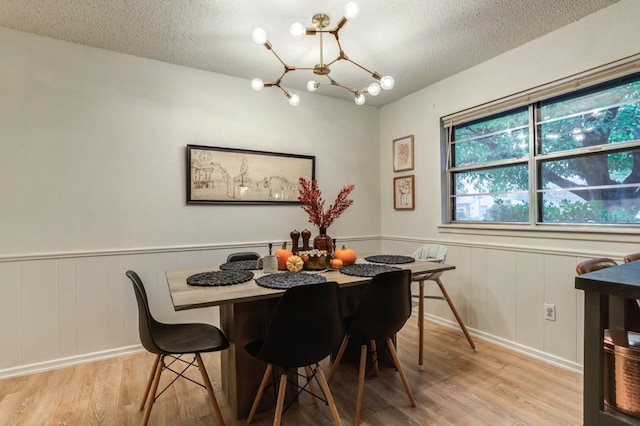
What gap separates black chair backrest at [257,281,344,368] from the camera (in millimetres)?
1364

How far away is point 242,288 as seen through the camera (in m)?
1.58

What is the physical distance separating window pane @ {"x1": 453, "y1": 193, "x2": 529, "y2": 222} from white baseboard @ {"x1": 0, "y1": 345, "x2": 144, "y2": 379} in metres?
3.23

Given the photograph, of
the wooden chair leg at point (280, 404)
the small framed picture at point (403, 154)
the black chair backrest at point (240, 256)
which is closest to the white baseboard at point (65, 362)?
the black chair backrest at point (240, 256)

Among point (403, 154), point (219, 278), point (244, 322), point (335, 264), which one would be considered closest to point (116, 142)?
point (219, 278)

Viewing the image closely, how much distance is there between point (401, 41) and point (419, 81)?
869 millimetres

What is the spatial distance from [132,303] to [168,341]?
123 cm

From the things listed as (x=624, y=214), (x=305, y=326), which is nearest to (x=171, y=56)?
(x=305, y=326)

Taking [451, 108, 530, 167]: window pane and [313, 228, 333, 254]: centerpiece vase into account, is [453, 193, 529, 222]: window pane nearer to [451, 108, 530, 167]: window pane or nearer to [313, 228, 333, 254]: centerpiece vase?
[451, 108, 530, 167]: window pane

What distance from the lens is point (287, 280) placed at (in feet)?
5.49

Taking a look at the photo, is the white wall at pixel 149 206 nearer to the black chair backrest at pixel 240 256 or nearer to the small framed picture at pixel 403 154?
the small framed picture at pixel 403 154

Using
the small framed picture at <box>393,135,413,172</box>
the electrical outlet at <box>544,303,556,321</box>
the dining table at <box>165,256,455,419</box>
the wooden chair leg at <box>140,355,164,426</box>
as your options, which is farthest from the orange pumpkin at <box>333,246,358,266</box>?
the small framed picture at <box>393,135,413,172</box>

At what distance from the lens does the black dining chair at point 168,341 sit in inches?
61.6

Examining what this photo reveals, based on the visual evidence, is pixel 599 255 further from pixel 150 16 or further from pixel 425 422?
pixel 150 16

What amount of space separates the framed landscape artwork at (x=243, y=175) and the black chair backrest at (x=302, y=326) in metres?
1.92
